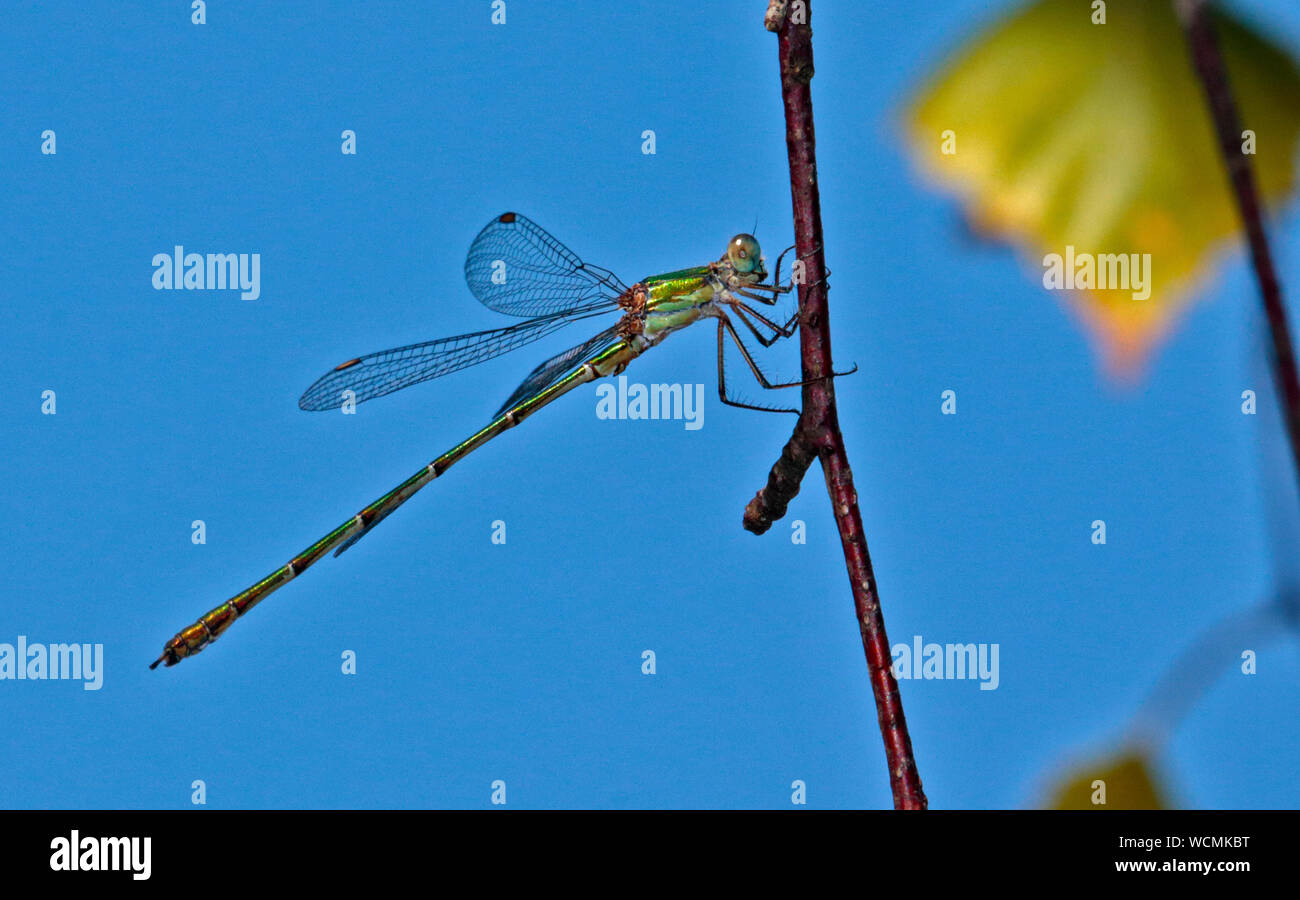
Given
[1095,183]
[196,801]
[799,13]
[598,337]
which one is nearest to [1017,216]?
[1095,183]

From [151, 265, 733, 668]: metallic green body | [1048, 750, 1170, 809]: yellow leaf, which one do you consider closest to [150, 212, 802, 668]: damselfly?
[151, 265, 733, 668]: metallic green body

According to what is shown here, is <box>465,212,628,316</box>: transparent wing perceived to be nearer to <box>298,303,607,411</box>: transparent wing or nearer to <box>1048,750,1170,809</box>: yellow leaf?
<box>298,303,607,411</box>: transparent wing

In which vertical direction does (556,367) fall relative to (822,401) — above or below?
above

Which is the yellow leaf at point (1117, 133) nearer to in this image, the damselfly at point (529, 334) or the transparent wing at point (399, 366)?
the damselfly at point (529, 334)

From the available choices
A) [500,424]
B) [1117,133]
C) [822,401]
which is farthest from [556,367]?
[1117,133]

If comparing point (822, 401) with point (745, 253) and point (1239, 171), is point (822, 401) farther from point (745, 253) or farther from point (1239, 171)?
point (1239, 171)

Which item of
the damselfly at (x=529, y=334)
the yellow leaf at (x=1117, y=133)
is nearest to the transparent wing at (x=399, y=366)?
the damselfly at (x=529, y=334)
